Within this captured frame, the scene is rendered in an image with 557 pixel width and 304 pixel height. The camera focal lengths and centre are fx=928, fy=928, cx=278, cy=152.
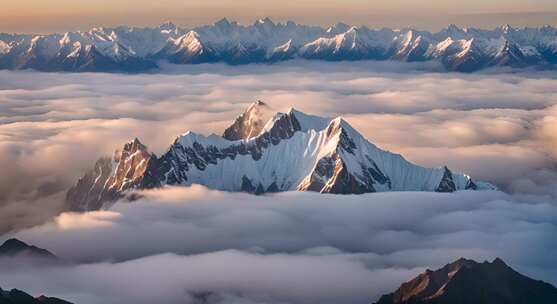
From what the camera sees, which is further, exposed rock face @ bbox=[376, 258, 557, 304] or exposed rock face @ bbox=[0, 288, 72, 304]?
exposed rock face @ bbox=[376, 258, 557, 304]

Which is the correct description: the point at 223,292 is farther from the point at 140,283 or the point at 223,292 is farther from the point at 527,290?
the point at 527,290

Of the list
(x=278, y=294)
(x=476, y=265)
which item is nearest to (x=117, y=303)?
(x=278, y=294)

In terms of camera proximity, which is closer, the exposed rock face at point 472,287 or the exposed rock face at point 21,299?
the exposed rock face at point 21,299

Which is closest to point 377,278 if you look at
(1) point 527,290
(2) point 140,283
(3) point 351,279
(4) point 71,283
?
(3) point 351,279

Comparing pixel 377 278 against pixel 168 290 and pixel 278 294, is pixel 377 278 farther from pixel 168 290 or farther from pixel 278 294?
pixel 168 290

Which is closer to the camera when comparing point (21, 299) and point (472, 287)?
point (21, 299)

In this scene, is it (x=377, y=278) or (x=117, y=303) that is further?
(x=377, y=278)

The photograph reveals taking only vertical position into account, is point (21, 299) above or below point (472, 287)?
above
